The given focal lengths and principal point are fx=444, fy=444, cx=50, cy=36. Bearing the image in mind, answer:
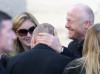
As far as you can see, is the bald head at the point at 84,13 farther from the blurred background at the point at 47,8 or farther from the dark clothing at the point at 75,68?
the blurred background at the point at 47,8

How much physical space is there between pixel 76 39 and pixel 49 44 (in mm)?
1063

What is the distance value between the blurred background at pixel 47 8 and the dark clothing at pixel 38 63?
6.70 m

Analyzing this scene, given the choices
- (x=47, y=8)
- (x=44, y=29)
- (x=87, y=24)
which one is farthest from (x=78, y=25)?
(x=47, y=8)

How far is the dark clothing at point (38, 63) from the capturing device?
416 centimetres

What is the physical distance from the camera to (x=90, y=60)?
13.1 feet

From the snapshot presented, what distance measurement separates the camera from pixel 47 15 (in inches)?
446

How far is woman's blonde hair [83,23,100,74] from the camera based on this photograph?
399 cm

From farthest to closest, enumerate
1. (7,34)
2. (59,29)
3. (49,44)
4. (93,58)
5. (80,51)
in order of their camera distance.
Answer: (59,29), (80,51), (49,44), (93,58), (7,34)

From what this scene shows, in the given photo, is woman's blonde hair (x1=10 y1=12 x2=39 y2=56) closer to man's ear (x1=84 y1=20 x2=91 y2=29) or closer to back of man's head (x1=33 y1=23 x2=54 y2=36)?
man's ear (x1=84 y1=20 x2=91 y2=29)

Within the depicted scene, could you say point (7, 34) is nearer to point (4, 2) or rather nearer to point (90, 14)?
point (90, 14)

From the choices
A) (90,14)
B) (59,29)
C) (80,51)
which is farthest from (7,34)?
(59,29)

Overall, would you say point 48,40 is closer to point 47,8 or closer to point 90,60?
point 90,60

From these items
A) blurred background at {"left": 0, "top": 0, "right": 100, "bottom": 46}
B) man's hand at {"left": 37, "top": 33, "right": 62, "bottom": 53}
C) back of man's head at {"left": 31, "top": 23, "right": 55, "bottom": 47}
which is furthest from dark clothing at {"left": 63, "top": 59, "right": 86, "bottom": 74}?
blurred background at {"left": 0, "top": 0, "right": 100, "bottom": 46}

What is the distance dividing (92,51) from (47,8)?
7.32m
